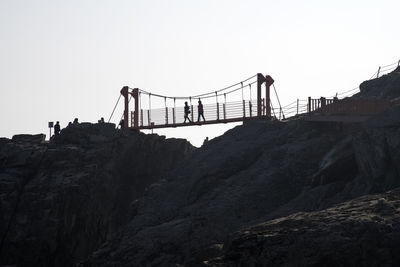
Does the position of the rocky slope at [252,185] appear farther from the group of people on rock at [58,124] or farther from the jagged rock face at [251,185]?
the group of people on rock at [58,124]

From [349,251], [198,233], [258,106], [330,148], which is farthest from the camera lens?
[258,106]

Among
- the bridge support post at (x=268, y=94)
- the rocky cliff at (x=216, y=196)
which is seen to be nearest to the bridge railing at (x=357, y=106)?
the rocky cliff at (x=216, y=196)

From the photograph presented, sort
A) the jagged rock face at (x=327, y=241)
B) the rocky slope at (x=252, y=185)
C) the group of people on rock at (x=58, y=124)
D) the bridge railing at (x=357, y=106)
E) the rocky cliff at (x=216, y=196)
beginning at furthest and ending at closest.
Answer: the group of people on rock at (x=58, y=124) < the bridge railing at (x=357, y=106) < the rocky slope at (x=252, y=185) < the rocky cliff at (x=216, y=196) < the jagged rock face at (x=327, y=241)

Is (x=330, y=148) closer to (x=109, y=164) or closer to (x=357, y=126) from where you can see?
(x=357, y=126)

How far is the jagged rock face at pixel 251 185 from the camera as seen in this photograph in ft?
111

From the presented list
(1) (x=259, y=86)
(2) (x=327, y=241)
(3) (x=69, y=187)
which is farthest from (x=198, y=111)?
(2) (x=327, y=241)

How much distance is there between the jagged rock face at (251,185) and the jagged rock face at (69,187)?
25.0 ft

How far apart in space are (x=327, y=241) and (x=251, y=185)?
45.2 ft

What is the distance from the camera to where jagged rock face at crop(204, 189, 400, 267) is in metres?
24.6

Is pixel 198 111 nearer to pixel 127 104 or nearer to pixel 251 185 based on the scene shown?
pixel 127 104

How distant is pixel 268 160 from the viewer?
40906 mm

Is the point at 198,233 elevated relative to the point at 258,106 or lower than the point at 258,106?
lower

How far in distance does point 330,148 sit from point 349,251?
1523 cm

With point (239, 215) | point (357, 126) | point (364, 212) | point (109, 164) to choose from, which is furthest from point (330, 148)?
point (109, 164)
